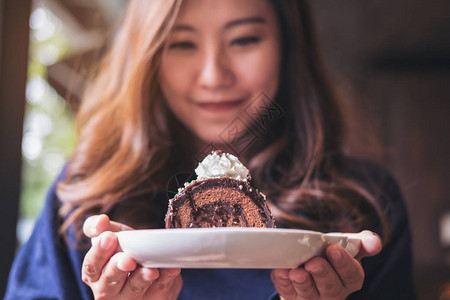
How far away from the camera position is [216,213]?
57 centimetres

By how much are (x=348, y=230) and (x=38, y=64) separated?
2.78ft

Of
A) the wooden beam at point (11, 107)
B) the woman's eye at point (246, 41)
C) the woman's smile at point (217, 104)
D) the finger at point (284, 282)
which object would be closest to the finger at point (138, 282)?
the finger at point (284, 282)

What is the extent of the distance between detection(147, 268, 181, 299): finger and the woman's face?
0.97 feet

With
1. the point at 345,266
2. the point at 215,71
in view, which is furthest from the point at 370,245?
the point at 215,71

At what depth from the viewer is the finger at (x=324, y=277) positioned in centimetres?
47

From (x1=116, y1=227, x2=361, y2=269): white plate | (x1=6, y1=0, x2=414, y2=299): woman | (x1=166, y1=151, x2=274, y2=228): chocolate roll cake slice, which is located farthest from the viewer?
(x1=6, y1=0, x2=414, y2=299): woman

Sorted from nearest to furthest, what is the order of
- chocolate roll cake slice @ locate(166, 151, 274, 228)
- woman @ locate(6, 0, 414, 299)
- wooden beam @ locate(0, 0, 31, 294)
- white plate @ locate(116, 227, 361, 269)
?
white plate @ locate(116, 227, 361, 269) < chocolate roll cake slice @ locate(166, 151, 274, 228) < woman @ locate(6, 0, 414, 299) < wooden beam @ locate(0, 0, 31, 294)

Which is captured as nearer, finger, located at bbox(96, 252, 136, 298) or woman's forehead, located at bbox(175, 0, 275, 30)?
finger, located at bbox(96, 252, 136, 298)

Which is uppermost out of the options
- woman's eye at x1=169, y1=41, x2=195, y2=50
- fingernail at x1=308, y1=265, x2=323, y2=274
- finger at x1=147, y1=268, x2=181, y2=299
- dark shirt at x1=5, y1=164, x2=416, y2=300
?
woman's eye at x1=169, y1=41, x2=195, y2=50

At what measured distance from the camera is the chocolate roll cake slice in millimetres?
563

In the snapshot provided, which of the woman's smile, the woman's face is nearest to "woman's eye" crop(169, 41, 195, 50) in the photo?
the woman's face

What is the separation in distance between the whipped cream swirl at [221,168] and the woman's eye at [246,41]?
0.27 metres

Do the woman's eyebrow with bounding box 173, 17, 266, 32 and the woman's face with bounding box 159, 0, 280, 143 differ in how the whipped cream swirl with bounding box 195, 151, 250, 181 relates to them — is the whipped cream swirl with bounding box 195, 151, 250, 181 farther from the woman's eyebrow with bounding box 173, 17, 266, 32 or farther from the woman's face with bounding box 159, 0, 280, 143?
the woman's eyebrow with bounding box 173, 17, 266, 32

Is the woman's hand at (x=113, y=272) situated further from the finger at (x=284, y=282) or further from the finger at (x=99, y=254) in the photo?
the finger at (x=284, y=282)
